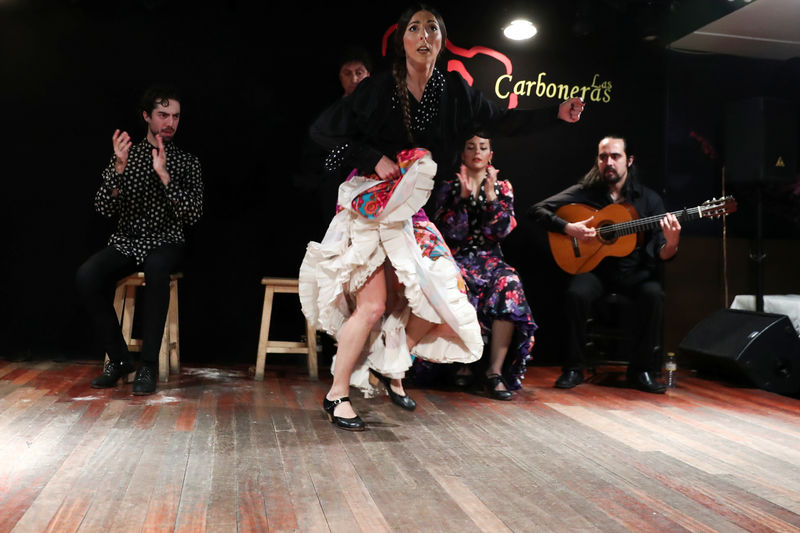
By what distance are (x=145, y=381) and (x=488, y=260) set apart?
72.5 inches

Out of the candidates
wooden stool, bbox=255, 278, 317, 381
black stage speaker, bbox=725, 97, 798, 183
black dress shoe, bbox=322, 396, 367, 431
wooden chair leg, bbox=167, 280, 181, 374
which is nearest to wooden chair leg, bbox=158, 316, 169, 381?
wooden chair leg, bbox=167, 280, 181, 374

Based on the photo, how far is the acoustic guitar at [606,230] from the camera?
390 centimetres

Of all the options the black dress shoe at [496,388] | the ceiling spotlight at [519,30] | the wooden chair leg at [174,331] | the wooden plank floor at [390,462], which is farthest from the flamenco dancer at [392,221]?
the ceiling spotlight at [519,30]

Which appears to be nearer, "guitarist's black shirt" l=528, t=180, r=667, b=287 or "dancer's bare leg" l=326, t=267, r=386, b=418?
"dancer's bare leg" l=326, t=267, r=386, b=418

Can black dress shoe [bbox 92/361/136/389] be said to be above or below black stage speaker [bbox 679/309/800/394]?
below

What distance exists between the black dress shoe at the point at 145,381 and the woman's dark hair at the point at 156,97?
136 centimetres

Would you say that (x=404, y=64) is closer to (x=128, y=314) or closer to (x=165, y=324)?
(x=165, y=324)

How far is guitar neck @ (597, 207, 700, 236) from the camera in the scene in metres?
3.88

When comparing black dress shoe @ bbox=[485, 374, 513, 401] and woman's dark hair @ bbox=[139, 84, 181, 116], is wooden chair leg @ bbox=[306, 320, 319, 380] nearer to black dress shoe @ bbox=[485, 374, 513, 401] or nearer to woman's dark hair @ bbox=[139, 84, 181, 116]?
black dress shoe @ bbox=[485, 374, 513, 401]

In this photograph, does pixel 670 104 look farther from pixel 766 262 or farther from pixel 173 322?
pixel 173 322

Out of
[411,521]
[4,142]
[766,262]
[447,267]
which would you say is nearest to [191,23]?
[4,142]

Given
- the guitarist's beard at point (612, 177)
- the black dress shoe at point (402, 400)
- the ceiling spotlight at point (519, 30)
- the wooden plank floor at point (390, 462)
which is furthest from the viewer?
the ceiling spotlight at point (519, 30)

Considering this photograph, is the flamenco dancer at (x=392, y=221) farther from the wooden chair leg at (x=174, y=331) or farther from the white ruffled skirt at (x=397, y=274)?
the wooden chair leg at (x=174, y=331)

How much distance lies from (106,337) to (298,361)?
1250mm
